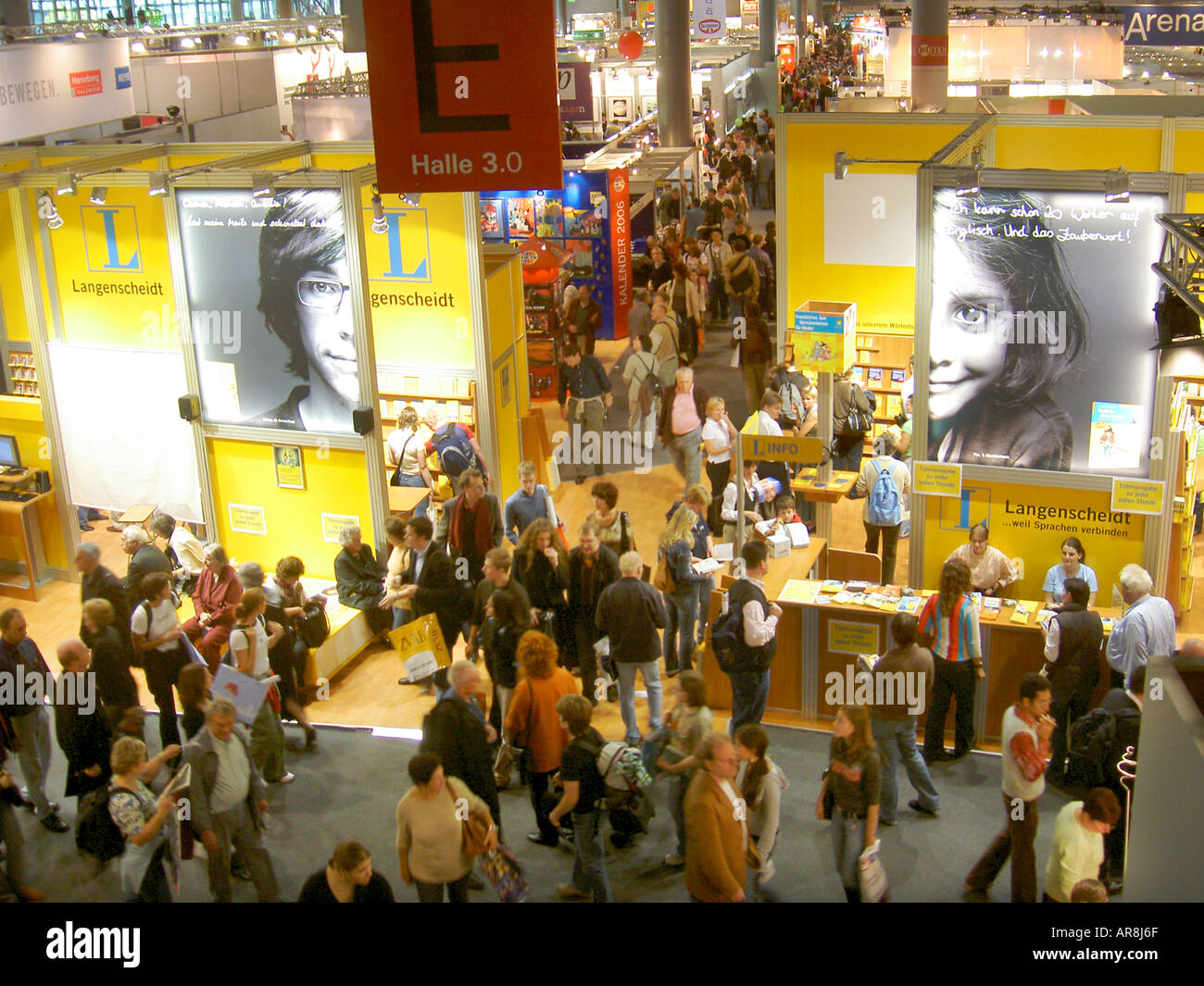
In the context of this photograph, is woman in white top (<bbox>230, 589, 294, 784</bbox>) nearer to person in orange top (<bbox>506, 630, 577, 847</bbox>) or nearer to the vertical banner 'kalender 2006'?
person in orange top (<bbox>506, 630, 577, 847</bbox>)

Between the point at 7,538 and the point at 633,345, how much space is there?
18.1 feet

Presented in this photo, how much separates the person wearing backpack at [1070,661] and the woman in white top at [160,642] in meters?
4.58

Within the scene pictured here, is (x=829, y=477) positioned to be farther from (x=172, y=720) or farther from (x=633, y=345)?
(x=172, y=720)

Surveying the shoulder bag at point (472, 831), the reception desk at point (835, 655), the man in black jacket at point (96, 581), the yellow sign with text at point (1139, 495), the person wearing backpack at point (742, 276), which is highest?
the person wearing backpack at point (742, 276)

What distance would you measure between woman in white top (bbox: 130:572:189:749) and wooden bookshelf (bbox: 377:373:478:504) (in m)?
3.11

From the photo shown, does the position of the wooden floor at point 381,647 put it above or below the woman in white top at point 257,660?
below

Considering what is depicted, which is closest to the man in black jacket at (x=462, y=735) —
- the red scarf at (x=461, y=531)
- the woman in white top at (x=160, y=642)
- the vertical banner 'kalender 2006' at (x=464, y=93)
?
the woman in white top at (x=160, y=642)

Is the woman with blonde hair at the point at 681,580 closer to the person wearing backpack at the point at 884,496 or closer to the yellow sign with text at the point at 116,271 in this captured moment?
the person wearing backpack at the point at 884,496

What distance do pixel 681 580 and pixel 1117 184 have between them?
324 centimetres

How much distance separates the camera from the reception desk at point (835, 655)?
6559mm

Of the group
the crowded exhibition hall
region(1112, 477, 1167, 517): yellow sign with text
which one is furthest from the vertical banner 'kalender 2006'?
region(1112, 477, 1167, 517): yellow sign with text

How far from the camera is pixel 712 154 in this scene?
2358 cm
